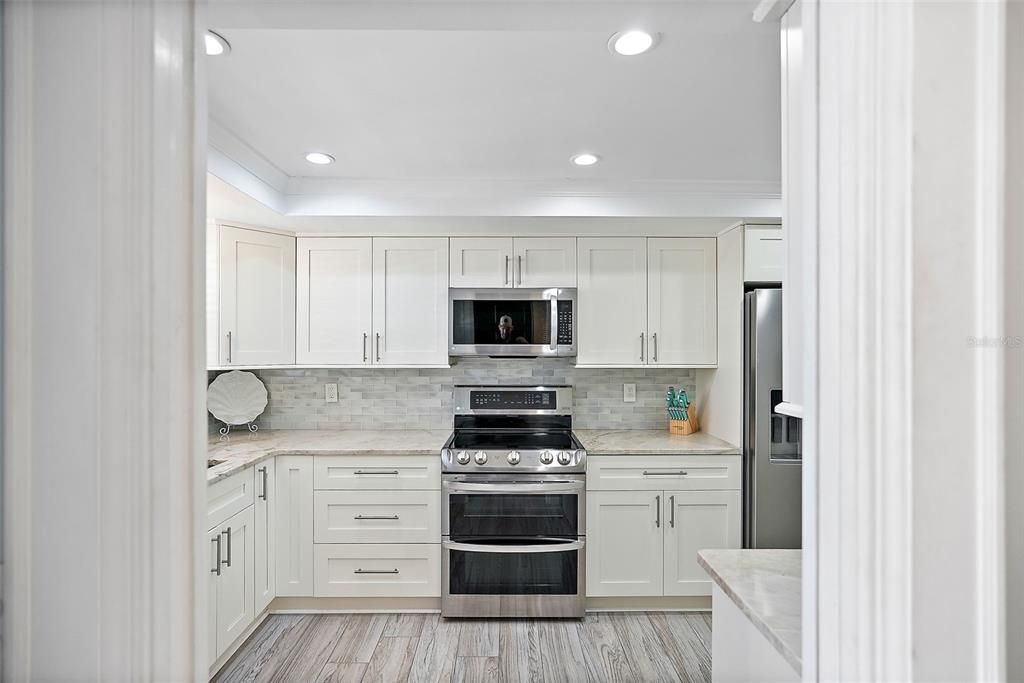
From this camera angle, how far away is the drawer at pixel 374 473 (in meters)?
3.08

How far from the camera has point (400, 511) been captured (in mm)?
3090

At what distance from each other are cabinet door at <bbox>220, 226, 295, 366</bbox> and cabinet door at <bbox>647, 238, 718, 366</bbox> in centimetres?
208

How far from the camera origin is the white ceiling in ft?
5.09

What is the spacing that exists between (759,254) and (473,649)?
2.42 metres

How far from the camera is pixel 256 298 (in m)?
3.24

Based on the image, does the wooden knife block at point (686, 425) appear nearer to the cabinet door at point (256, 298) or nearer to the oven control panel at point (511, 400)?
the oven control panel at point (511, 400)

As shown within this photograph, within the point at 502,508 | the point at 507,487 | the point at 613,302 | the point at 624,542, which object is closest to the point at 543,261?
the point at 613,302

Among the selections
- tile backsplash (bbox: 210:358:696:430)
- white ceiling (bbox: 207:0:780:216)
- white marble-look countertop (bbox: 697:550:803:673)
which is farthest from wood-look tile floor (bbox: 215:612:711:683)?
white ceiling (bbox: 207:0:780:216)

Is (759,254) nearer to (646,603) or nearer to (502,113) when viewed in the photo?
(502,113)

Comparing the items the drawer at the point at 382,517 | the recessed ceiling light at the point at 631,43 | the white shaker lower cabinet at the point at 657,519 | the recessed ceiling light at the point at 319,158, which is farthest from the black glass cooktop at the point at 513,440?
the recessed ceiling light at the point at 631,43

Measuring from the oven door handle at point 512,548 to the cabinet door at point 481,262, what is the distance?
142 cm
